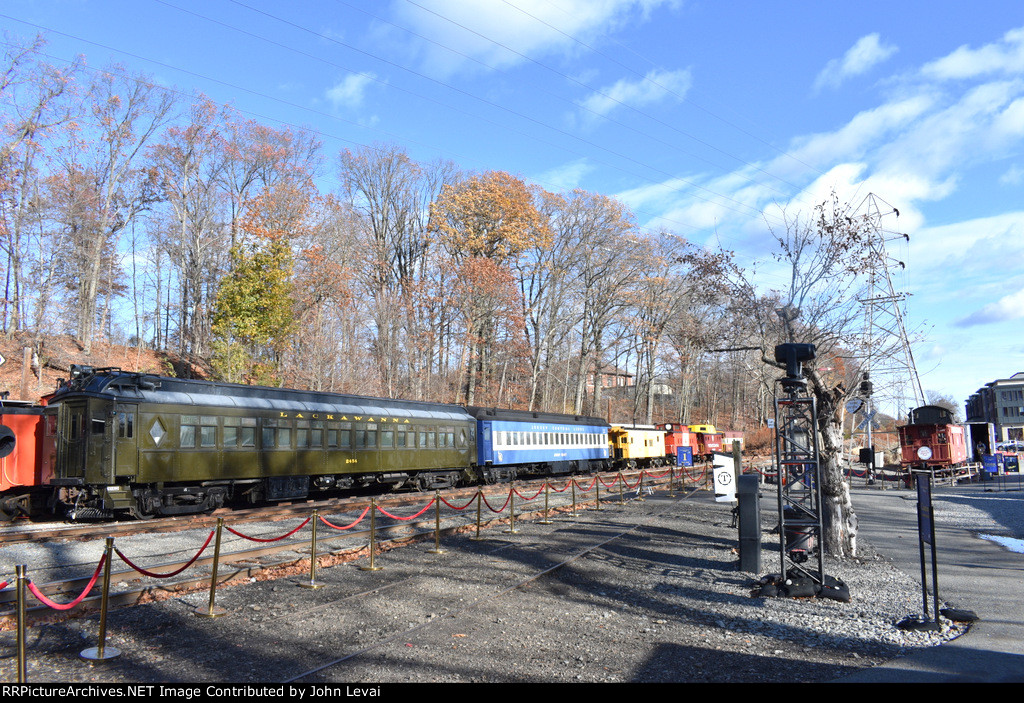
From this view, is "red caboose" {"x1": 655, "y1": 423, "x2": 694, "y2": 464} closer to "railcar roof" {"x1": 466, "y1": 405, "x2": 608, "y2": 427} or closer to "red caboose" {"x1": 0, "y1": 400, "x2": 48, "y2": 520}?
"railcar roof" {"x1": 466, "y1": 405, "x2": 608, "y2": 427}

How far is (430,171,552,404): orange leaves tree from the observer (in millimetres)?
42906

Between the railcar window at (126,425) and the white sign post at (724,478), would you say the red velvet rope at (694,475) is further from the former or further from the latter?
the railcar window at (126,425)

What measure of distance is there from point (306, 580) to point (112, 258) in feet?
125

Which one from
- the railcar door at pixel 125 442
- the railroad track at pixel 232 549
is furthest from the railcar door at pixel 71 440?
the railroad track at pixel 232 549

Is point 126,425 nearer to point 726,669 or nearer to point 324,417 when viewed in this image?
point 324,417

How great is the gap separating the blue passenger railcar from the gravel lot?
48.1ft

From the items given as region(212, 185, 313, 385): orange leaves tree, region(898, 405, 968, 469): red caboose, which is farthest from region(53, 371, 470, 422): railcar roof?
region(898, 405, 968, 469): red caboose

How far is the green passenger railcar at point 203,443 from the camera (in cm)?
1413

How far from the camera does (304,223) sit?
37.8 m

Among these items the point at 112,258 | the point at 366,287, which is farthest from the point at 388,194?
the point at 112,258

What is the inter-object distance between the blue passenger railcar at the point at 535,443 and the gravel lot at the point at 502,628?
14667 millimetres

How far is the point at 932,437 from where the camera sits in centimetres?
3619

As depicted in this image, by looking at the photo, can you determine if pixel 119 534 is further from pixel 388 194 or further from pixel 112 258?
pixel 388 194

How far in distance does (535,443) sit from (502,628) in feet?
74.3
